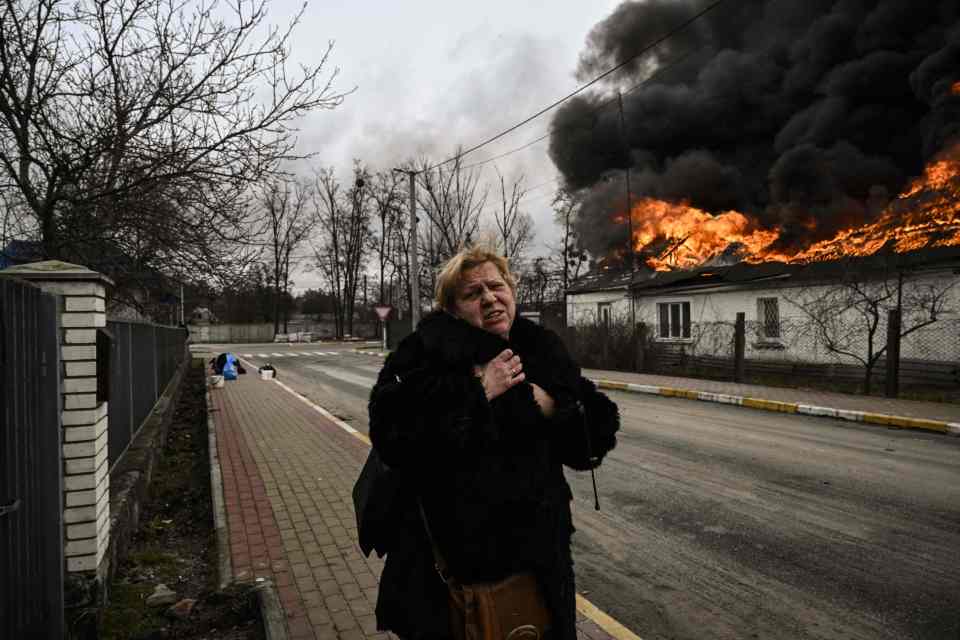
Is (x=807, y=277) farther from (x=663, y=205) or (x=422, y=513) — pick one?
(x=422, y=513)

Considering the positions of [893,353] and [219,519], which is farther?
[893,353]

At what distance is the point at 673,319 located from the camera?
2056cm

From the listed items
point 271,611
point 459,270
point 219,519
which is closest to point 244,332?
point 219,519

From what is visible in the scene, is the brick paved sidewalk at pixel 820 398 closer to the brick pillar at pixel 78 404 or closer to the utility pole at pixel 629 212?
the utility pole at pixel 629 212

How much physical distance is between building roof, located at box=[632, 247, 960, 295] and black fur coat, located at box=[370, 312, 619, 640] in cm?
1371

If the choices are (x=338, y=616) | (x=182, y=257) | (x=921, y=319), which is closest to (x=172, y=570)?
(x=338, y=616)

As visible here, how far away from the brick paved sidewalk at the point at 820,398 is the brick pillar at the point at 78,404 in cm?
1037

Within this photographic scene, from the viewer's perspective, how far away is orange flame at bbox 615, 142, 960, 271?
50.7 ft

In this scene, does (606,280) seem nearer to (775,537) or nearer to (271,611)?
(775,537)

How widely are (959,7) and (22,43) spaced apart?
2667cm

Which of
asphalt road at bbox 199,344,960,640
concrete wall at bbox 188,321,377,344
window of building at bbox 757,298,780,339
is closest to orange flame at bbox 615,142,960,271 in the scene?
window of building at bbox 757,298,780,339

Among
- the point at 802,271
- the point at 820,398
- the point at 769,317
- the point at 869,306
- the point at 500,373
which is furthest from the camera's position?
the point at 769,317

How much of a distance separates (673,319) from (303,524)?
17575 mm

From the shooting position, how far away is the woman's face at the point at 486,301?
6.64ft
